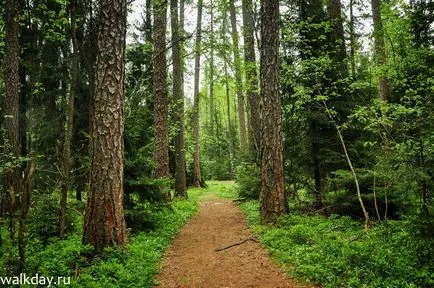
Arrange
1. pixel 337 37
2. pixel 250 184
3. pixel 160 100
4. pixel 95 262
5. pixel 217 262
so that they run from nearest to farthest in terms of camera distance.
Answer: pixel 95 262, pixel 217 262, pixel 337 37, pixel 160 100, pixel 250 184

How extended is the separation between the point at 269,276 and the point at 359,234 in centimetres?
270

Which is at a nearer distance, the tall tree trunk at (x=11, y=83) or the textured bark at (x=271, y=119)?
the textured bark at (x=271, y=119)

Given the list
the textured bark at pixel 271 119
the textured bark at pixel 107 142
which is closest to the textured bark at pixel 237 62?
the textured bark at pixel 271 119

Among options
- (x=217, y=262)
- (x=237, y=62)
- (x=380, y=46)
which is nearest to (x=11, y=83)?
(x=217, y=262)

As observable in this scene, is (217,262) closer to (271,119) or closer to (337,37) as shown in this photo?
(271,119)

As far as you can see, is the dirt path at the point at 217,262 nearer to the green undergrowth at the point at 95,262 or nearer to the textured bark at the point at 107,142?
the green undergrowth at the point at 95,262

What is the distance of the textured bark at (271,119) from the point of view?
9758mm

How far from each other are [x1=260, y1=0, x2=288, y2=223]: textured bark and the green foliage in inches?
195

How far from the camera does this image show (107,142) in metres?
6.73

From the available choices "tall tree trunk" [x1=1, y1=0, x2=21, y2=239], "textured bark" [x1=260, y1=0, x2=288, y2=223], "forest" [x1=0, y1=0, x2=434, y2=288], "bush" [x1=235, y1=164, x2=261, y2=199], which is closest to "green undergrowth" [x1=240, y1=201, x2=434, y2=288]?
"forest" [x1=0, y1=0, x2=434, y2=288]

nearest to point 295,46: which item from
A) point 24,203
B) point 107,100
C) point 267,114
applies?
point 267,114

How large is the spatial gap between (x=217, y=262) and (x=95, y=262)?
7.59ft

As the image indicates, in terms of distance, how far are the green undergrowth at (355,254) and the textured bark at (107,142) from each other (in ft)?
10.9

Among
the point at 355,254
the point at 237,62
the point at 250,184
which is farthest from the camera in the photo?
the point at 237,62
